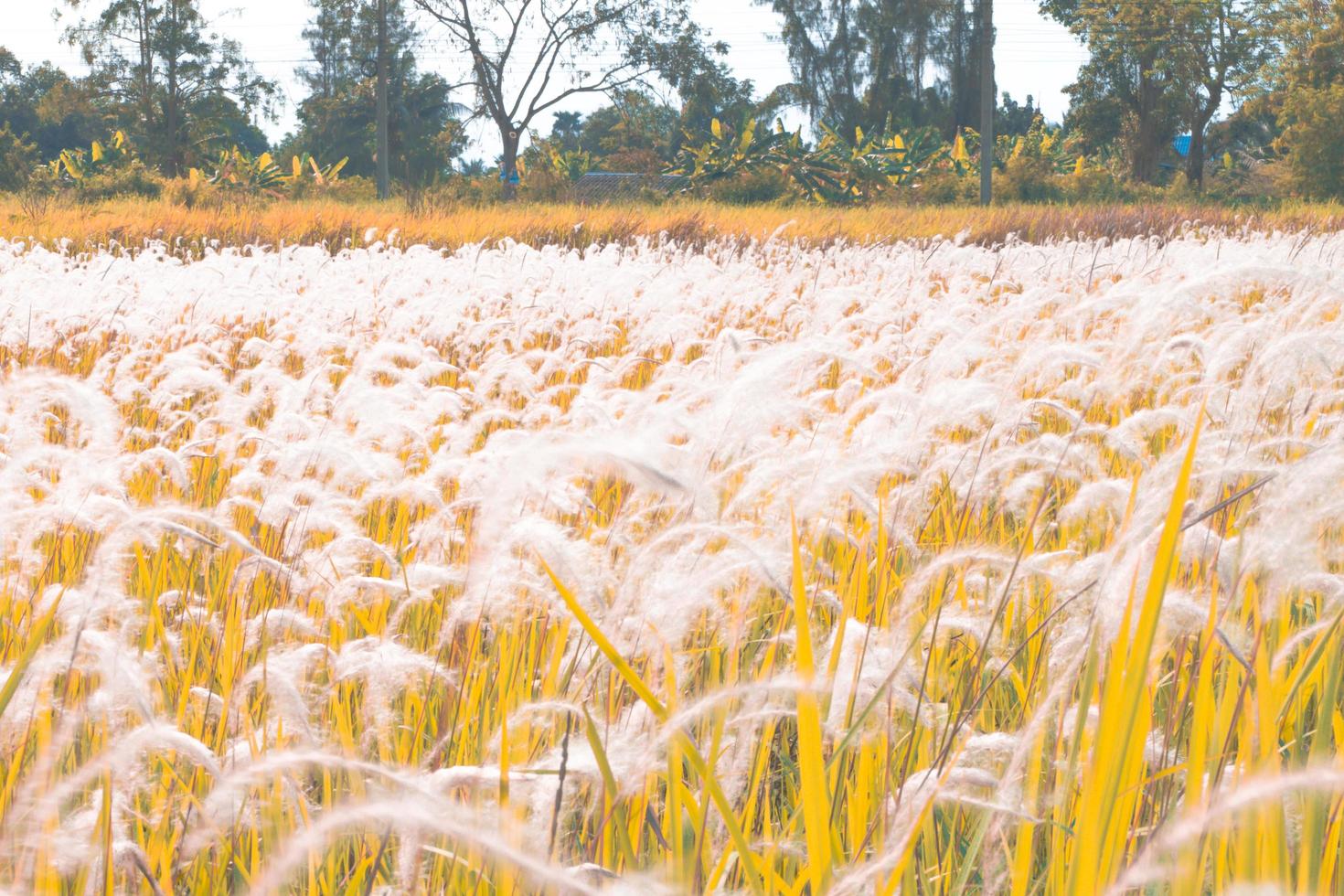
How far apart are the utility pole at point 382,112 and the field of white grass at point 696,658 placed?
2121cm

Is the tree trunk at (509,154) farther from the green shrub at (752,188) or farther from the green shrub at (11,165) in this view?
the green shrub at (11,165)

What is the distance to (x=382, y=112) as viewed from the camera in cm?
2212

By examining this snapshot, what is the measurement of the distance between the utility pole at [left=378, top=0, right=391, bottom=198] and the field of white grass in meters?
21.2

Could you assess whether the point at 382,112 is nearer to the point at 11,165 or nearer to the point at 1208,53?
the point at 11,165

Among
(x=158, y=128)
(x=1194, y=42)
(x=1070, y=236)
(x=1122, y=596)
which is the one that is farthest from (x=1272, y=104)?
(x=1122, y=596)

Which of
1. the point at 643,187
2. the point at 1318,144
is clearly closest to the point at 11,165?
the point at 643,187

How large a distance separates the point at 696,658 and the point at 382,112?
22.6 m

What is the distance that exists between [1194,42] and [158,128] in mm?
35021

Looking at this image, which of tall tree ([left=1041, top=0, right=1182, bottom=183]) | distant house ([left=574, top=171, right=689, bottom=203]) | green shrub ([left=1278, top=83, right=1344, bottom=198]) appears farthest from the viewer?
tall tree ([left=1041, top=0, right=1182, bottom=183])

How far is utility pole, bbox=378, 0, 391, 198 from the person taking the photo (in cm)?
2220

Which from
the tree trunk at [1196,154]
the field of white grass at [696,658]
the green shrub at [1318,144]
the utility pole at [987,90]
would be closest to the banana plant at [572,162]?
the utility pole at [987,90]

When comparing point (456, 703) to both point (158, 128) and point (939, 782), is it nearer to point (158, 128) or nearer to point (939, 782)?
point (939, 782)

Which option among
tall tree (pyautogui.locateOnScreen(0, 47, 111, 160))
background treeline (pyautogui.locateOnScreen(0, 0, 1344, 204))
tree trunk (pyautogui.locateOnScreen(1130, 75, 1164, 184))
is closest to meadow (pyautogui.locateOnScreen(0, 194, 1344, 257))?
background treeline (pyautogui.locateOnScreen(0, 0, 1344, 204))

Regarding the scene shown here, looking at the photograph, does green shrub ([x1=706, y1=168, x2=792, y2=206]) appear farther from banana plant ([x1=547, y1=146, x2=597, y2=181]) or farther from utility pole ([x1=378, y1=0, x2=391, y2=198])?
banana plant ([x1=547, y1=146, x2=597, y2=181])
